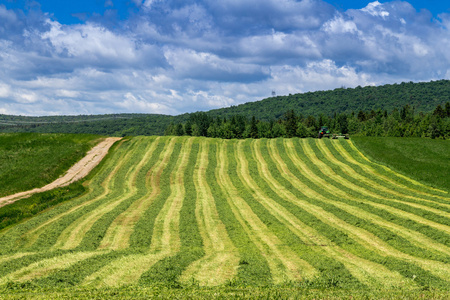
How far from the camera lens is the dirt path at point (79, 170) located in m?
38.0

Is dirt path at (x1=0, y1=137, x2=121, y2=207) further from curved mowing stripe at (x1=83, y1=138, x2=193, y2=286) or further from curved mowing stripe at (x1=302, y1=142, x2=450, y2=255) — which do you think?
curved mowing stripe at (x1=302, y1=142, x2=450, y2=255)

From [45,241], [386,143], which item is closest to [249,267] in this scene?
[45,241]

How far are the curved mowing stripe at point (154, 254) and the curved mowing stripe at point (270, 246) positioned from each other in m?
5.74

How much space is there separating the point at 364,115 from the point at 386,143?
135m

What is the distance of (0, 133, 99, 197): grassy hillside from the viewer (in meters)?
45.9

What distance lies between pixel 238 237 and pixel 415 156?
46.1 meters

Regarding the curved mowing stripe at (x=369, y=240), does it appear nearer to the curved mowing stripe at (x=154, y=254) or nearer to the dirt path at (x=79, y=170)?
the curved mowing stripe at (x=154, y=254)

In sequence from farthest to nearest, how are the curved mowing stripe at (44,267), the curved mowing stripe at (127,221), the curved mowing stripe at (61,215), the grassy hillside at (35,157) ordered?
the grassy hillside at (35,157) < the curved mowing stripe at (61,215) < the curved mowing stripe at (127,221) < the curved mowing stripe at (44,267)

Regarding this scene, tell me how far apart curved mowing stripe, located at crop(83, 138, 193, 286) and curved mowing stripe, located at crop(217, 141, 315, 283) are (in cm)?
574

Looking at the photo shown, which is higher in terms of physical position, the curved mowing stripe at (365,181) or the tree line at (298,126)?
the tree line at (298,126)

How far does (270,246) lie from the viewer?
22.6m

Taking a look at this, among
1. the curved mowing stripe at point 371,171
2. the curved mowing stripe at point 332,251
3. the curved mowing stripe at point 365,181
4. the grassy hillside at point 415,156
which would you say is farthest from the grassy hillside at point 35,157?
the grassy hillside at point 415,156

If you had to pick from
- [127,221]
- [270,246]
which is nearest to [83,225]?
[127,221]

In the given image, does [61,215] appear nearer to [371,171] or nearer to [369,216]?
[369,216]
